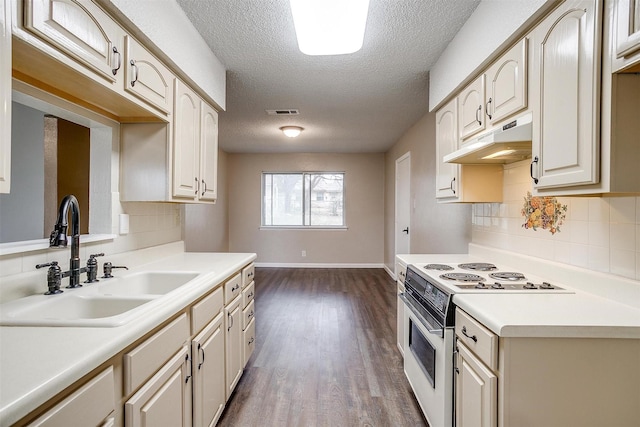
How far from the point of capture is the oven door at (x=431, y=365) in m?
1.51

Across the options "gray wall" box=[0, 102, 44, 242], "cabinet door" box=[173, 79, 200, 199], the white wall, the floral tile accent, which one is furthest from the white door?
"gray wall" box=[0, 102, 44, 242]

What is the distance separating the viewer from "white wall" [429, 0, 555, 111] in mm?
1507

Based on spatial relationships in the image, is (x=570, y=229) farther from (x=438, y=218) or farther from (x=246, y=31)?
(x=246, y=31)

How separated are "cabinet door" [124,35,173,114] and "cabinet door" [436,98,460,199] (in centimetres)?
183

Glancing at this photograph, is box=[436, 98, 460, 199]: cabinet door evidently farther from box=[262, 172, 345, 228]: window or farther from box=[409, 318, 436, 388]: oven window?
box=[262, 172, 345, 228]: window

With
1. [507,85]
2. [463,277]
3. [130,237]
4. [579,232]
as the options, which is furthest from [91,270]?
[579,232]

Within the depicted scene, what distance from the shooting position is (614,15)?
1.06 metres

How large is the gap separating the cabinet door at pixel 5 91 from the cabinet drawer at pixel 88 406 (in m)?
0.58

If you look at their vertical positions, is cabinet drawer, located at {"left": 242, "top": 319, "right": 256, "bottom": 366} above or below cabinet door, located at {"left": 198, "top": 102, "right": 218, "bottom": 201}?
below

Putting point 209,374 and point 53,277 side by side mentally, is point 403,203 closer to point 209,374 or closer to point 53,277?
point 209,374

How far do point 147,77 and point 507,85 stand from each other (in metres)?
1.80

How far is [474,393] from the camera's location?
1.29m

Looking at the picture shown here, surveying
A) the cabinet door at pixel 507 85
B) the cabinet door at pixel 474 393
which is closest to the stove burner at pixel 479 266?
the cabinet door at pixel 474 393

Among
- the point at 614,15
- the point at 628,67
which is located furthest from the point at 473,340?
the point at 614,15
